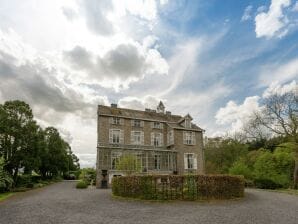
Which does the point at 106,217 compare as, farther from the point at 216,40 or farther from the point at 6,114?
the point at 6,114

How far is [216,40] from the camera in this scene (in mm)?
18156

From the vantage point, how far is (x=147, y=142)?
36.7 m

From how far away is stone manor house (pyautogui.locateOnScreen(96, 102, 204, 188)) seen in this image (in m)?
32.1

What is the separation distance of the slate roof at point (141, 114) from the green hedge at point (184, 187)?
1800cm

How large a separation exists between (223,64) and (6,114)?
80.7ft

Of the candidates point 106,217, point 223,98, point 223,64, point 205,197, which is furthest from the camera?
point 223,98

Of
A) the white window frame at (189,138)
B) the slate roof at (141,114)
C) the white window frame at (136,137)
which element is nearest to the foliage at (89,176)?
the white window frame at (136,137)

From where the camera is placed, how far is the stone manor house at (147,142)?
32125 millimetres

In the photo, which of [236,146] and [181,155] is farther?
[236,146]

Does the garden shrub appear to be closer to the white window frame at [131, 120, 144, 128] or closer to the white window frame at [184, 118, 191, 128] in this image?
the white window frame at [131, 120, 144, 128]

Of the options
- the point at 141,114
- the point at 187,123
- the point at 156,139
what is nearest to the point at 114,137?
the point at 141,114

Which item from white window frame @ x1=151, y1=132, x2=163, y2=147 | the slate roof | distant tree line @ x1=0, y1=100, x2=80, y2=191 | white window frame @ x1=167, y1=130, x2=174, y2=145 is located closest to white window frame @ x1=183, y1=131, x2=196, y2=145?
the slate roof

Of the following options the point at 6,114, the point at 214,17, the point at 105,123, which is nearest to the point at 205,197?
the point at 214,17

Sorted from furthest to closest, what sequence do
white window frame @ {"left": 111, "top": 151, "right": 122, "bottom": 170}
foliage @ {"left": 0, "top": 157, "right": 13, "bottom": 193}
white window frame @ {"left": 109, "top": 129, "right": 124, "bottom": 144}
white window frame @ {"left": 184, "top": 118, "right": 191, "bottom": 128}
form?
white window frame @ {"left": 184, "top": 118, "right": 191, "bottom": 128}, white window frame @ {"left": 109, "top": 129, "right": 124, "bottom": 144}, white window frame @ {"left": 111, "top": 151, "right": 122, "bottom": 170}, foliage @ {"left": 0, "top": 157, "right": 13, "bottom": 193}
